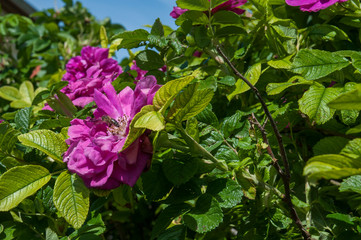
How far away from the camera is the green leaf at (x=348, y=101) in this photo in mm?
543

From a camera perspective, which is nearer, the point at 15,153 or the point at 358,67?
the point at 358,67

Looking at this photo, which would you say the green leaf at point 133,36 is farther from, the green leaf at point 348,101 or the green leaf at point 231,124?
the green leaf at point 348,101

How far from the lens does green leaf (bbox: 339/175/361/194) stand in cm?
71

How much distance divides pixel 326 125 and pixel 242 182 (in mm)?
347

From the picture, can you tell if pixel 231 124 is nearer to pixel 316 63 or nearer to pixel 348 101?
pixel 316 63

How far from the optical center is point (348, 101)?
555mm

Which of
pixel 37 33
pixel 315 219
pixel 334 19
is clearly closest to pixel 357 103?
pixel 315 219

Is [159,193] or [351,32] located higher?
[351,32]

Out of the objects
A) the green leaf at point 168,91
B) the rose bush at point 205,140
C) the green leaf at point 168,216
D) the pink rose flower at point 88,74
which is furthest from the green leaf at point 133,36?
the green leaf at point 168,216

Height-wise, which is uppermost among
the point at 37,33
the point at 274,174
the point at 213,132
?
the point at 37,33

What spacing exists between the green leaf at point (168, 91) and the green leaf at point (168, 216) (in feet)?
0.78

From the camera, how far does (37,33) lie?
2.46 metres

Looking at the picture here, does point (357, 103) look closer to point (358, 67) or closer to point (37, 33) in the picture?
point (358, 67)

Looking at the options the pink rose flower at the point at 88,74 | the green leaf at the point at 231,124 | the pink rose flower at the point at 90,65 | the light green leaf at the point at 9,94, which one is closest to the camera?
the green leaf at the point at 231,124
